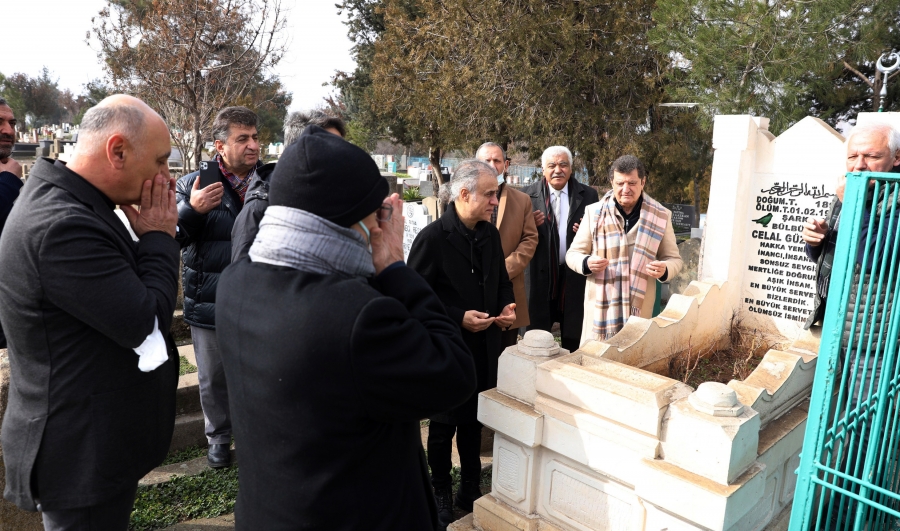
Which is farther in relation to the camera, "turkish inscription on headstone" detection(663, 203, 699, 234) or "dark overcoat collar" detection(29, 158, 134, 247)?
"turkish inscription on headstone" detection(663, 203, 699, 234)

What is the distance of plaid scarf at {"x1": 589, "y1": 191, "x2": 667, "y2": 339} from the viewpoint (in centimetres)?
384

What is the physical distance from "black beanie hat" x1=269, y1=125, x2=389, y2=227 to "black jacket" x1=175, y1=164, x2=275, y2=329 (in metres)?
2.04

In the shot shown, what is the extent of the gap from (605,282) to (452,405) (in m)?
2.60

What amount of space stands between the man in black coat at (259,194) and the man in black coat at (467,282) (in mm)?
673

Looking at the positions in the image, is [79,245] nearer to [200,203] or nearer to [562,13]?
[200,203]

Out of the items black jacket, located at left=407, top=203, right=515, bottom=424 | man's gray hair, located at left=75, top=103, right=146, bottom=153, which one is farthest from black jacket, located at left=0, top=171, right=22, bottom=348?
black jacket, located at left=407, top=203, right=515, bottom=424

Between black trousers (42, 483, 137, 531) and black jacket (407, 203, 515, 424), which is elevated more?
black jacket (407, 203, 515, 424)

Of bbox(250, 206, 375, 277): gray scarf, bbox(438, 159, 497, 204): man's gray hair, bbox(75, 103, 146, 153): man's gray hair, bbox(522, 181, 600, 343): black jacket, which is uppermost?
bbox(75, 103, 146, 153): man's gray hair

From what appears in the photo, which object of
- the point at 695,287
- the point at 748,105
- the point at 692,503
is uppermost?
the point at 748,105

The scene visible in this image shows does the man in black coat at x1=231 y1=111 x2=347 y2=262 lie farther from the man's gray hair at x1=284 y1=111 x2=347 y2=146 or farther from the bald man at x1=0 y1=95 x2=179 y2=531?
the bald man at x1=0 y1=95 x2=179 y2=531

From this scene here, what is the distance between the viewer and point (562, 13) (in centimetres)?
1070

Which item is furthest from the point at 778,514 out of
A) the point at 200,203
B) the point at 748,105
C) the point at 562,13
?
the point at 562,13

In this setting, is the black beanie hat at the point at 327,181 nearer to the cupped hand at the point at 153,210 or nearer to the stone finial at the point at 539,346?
the cupped hand at the point at 153,210

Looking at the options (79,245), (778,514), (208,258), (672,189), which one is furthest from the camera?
(672,189)
